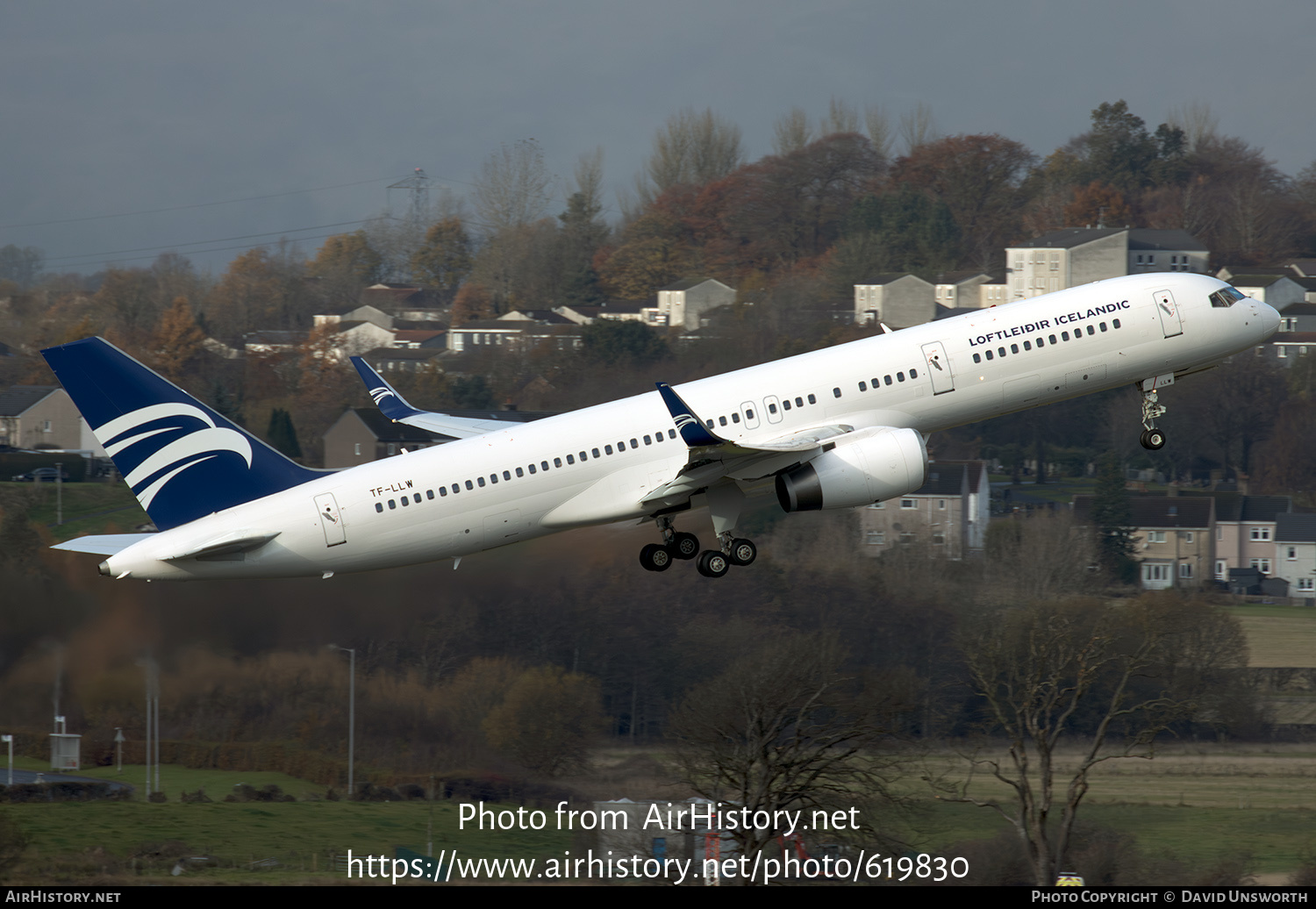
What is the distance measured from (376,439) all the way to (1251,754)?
6402cm

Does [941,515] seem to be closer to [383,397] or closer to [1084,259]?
[383,397]

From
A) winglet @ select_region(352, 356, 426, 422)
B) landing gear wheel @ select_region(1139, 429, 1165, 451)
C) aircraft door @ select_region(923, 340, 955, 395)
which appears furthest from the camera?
winglet @ select_region(352, 356, 426, 422)

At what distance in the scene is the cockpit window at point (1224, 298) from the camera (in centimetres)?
4494

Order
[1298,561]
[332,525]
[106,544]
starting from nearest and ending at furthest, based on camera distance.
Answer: [332,525] → [106,544] → [1298,561]

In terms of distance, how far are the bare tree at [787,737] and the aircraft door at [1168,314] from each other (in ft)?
55.1

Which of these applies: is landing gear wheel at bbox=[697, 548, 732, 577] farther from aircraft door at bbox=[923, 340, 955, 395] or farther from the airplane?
aircraft door at bbox=[923, 340, 955, 395]

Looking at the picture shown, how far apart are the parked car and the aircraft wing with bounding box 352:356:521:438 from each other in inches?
2583

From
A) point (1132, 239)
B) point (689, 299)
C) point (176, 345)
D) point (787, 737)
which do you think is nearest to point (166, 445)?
point (787, 737)

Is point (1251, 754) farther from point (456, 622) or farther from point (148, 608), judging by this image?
point (148, 608)

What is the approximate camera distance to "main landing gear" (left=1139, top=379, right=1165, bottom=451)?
4558 cm

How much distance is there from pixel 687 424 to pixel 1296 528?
299ft

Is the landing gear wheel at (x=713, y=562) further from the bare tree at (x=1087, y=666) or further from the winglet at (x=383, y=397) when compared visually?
the bare tree at (x=1087, y=666)

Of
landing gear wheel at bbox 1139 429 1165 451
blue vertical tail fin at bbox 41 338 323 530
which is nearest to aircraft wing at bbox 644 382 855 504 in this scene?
blue vertical tail fin at bbox 41 338 323 530

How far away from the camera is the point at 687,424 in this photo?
37.9 meters
